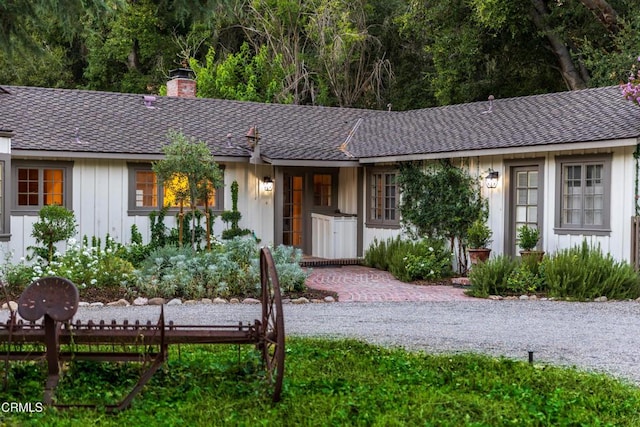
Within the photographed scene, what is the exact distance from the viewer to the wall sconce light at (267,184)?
1845 centimetres

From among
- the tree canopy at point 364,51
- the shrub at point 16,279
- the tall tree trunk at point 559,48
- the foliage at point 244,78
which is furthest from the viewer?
the foliage at point 244,78

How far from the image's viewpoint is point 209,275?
12711 millimetres

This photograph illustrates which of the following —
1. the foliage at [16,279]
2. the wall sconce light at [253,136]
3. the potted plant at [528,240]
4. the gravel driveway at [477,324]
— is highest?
the wall sconce light at [253,136]

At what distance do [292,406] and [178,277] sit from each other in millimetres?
7035

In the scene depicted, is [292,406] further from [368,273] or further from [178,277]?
[368,273]

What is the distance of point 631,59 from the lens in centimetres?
2162

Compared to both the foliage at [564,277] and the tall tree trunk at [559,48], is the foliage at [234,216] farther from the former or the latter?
the tall tree trunk at [559,48]

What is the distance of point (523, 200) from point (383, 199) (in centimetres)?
377

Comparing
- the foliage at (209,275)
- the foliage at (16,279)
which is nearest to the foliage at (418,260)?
the foliage at (209,275)

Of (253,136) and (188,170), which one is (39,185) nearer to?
(188,170)

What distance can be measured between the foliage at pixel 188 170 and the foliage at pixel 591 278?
607 cm

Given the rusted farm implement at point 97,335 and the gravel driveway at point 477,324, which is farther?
the gravel driveway at point 477,324

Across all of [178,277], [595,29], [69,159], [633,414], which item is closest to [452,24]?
[595,29]

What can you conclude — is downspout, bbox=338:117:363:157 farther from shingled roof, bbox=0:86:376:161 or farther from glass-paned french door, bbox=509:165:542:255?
glass-paned french door, bbox=509:165:542:255
